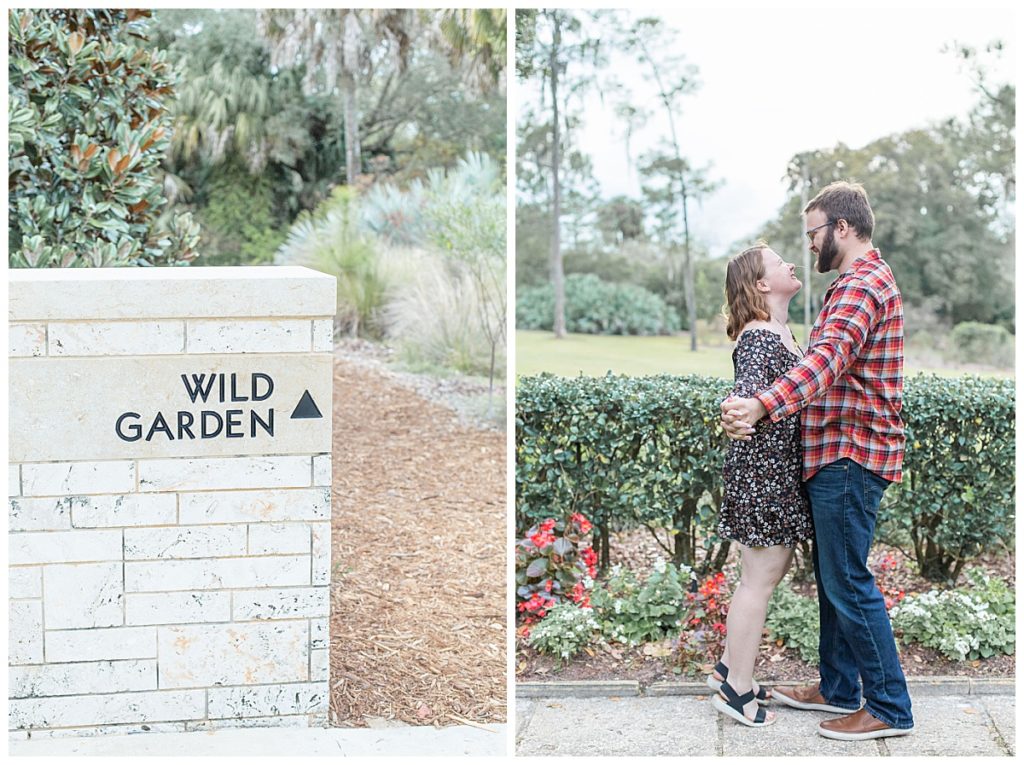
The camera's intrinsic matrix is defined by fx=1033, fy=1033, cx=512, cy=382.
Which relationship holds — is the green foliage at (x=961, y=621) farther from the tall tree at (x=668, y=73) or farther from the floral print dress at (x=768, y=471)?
the tall tree at (x=668, y=73)

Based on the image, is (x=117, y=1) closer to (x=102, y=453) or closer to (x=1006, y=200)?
(x=102, y=453)

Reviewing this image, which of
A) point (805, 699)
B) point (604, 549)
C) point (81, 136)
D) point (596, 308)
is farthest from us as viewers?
point (596, 308)

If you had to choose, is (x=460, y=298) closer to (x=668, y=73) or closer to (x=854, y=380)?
(x=668, y=73)

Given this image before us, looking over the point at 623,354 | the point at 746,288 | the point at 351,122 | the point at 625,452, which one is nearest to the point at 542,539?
the point at 625,452

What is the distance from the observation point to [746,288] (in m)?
3.35

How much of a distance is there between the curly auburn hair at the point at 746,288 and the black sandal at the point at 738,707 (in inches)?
47.2

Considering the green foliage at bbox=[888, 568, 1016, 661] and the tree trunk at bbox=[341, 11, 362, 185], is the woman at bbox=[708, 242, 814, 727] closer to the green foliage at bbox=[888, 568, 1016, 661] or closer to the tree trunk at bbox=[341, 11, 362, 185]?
the green foliage at bbox=[888, 568, 1016, 661]

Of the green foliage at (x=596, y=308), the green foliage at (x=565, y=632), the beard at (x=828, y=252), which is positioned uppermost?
the beard at (x=828, y=252)

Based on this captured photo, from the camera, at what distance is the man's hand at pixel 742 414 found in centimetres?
316

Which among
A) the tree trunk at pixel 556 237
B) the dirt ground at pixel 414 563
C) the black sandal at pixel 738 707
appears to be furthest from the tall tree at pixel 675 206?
the black sandal at pixel 738 707

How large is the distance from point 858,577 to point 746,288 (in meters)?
0.99

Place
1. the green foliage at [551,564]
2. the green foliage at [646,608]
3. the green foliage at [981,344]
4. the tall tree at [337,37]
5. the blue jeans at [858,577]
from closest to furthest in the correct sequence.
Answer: the blue jeans at [858,577], the green foliage at [646,608], the green foliage at [551,564], the green foliage at [981,344], the tall tree at [337,37]

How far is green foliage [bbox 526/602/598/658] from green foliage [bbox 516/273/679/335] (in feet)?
21.7

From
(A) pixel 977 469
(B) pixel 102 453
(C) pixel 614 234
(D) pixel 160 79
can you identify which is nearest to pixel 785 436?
(A) pixel 977 469
